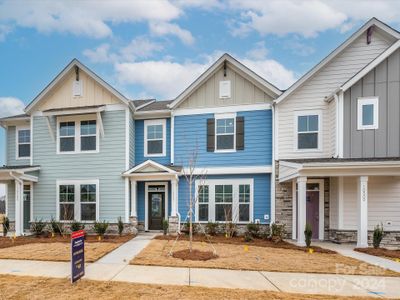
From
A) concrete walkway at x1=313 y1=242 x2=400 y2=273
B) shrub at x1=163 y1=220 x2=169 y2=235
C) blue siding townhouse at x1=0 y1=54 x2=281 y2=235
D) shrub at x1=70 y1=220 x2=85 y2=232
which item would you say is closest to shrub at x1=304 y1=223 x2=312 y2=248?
concrete walkway at x1=313 y1=242 x2=400 y2=273

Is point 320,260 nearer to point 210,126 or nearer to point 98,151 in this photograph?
point 210,126

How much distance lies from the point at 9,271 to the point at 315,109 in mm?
12111

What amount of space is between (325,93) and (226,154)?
5.00 metres

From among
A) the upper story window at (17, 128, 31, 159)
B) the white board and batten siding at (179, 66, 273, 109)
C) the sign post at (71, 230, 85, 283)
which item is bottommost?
the sign post at (71, 230, 85, 283)

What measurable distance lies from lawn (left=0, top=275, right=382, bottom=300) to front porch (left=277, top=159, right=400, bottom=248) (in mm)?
5858

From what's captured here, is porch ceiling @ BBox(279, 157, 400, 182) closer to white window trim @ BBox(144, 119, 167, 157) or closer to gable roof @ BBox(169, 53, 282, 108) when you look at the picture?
gable roof @ BBox(169, 53, 282, 108)

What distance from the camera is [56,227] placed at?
1375cm

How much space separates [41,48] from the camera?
698 inches

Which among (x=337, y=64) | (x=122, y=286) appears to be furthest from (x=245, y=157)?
(x=122, y=286)

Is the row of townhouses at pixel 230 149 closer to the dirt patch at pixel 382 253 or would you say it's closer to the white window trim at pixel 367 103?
the white window trim at pixel 367 103

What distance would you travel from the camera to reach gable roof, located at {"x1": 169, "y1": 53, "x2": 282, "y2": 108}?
43.5 ft

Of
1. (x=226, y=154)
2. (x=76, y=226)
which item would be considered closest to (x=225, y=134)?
(x=226, y=154)

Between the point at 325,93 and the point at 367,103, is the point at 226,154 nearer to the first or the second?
the point at 325,93

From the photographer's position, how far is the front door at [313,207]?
12.6m
